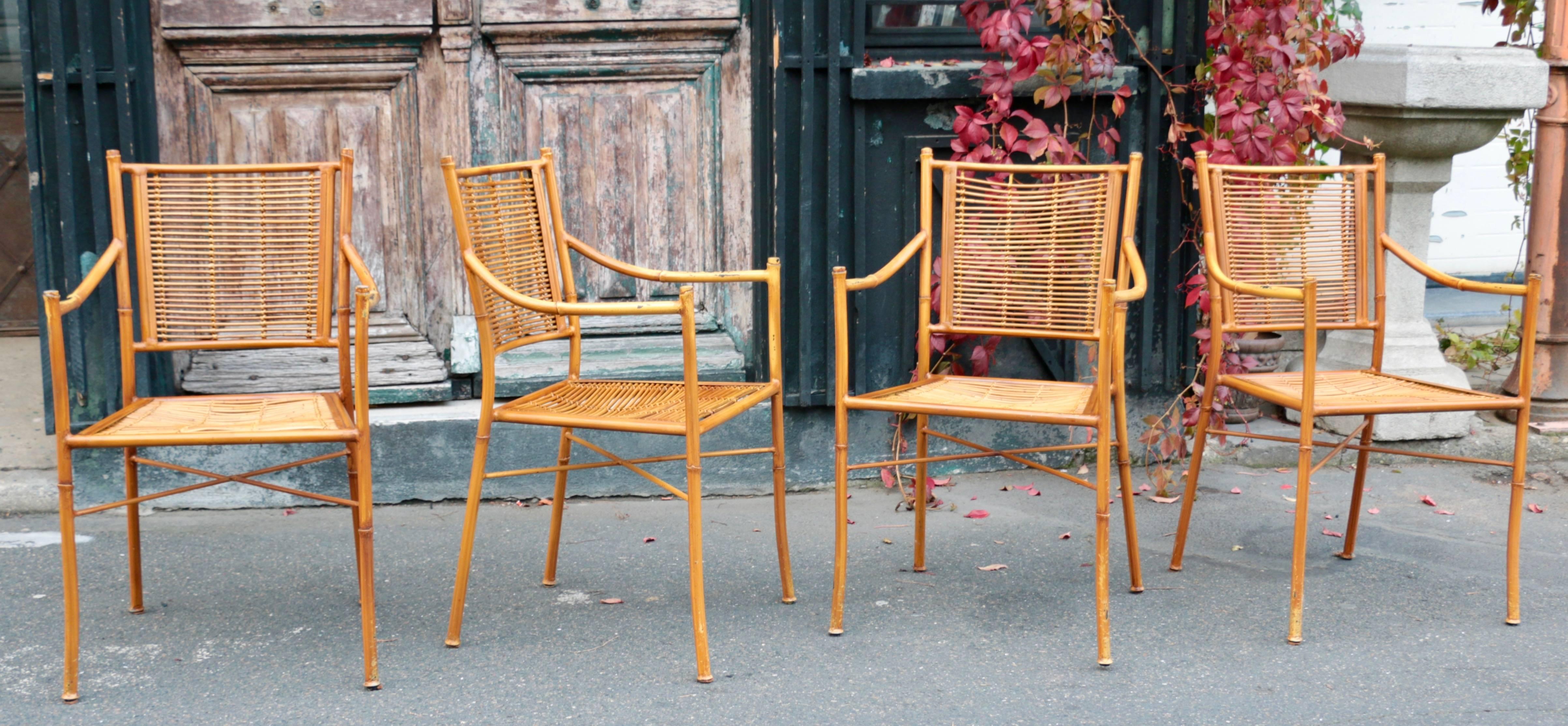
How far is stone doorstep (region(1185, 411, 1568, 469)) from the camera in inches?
168

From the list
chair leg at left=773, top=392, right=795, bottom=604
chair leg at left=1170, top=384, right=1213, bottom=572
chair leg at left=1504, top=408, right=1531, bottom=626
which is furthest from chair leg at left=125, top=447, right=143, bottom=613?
chair leg at left=1504, top=408, right=1531, bottom=626

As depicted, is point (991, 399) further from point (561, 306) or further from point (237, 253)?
point (237, 253)

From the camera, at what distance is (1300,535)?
111 inches

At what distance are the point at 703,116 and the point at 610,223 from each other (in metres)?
0.42

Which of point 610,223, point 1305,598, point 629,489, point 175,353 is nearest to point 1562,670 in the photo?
Result: point 1305,598

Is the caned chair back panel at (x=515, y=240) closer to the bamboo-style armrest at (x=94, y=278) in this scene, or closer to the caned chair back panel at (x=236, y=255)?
the caned chair back panel at (x=236, y=255)

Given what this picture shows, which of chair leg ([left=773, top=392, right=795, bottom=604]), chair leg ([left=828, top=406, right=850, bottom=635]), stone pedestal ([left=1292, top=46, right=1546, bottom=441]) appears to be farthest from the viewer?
stone pedestal ([left=1292, top=46, right=1546, bottom=441])

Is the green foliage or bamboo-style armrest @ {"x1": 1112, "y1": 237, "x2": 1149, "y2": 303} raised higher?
bamboo-style armrest @ {"x1": 1112, "y1": 237, "x2": 1149, "y2": 303}

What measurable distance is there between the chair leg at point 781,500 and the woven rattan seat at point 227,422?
2.91ft

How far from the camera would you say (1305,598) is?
3.09m

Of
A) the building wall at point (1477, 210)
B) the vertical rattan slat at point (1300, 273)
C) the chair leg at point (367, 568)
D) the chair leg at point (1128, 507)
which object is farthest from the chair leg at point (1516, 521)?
the building wall at point (1477, 210)

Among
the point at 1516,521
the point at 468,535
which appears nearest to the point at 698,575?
the point at 468,535

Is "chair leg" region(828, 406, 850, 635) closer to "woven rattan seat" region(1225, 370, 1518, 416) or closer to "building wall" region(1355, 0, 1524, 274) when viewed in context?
"woven rattan seat" region(1225, 370, 1518, 416)

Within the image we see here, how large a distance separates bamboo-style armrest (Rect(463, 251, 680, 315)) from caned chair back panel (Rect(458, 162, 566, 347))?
0.48 feet
